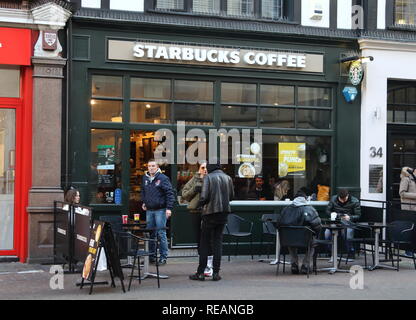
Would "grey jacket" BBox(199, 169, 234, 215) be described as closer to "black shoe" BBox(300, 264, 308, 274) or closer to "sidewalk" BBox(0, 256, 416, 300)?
"sidewalk" BBox(0, 256, 416, 300)

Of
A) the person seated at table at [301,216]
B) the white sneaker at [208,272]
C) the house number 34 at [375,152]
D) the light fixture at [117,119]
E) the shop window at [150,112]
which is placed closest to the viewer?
the white sneaker at [208,272]

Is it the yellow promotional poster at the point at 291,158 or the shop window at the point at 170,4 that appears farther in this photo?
the yellow promotional poster at the point at 291,158

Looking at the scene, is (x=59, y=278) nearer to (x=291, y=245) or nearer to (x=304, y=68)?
(x=291, y=245)

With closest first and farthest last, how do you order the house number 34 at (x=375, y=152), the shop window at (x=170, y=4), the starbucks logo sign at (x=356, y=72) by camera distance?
1. the shop window at (x=170, y=4)
2. the starbucks logo sign at (x=356, y=72)
3. the house number 34 at (x=375, y=152)

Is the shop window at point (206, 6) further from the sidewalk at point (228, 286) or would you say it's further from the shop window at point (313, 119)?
the sidewalk at point (228, 286)

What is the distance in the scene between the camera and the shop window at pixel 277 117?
13602 millimetres

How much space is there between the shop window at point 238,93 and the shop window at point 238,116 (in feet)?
0.50

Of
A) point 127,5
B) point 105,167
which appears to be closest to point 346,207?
point 105,167

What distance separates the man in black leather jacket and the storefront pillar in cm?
296

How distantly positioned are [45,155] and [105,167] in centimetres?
123

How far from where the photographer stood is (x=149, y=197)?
11414 millimetres

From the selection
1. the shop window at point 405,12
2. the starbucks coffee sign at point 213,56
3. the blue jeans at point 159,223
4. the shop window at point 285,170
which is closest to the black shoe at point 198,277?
the blue jeans at point 159,223

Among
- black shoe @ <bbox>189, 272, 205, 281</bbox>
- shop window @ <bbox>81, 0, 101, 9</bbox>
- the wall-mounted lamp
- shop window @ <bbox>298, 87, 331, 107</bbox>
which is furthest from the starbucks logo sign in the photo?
black shoe @ <bbox>189, 272, 205, 281</bbox>

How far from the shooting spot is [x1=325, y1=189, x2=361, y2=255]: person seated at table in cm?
1288
